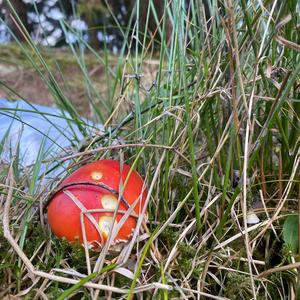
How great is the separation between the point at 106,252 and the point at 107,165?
0.45ft

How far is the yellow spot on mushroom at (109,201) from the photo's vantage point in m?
0.60

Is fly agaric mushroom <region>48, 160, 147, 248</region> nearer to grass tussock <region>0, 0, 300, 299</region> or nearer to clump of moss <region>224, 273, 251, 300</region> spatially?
grass tussock <region>0, 0, 300, 299</region>

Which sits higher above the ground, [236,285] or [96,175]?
[96,175]

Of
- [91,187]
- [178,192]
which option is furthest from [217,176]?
[91,187]

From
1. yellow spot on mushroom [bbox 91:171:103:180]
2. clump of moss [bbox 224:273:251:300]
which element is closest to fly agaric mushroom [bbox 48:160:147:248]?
yellow spot on mushroom [bbox 91:171:103:180]

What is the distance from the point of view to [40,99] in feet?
8.83

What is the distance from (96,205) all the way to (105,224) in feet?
0.10

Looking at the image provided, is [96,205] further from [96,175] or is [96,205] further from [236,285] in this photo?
[236,285]

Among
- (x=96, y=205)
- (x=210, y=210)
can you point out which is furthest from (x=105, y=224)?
(x=210, y=210)

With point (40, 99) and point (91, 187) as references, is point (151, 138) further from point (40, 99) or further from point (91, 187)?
point (40, 99)

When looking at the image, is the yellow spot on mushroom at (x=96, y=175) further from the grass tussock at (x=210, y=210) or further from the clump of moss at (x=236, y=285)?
the clump of moss at (x=236, y=285)

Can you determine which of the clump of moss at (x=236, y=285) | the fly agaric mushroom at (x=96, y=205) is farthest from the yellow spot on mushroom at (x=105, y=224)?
the clump of moss at (x=236, y=285)

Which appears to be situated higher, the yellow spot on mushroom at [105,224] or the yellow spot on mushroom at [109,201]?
the yellow spot on mushroom at [109,201]

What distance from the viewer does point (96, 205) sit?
0.60 metres
